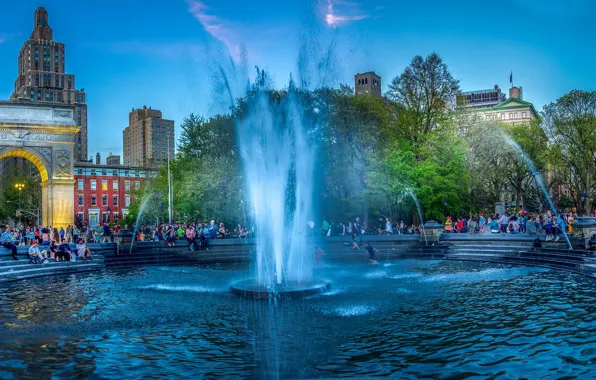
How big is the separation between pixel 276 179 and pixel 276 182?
0.12 meters

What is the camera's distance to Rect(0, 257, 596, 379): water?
8.58 m

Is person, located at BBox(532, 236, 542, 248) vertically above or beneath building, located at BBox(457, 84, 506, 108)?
beneath

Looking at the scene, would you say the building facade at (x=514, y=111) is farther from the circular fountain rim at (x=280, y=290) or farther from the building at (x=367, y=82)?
the circular fountain rim at (x=280, y=290)

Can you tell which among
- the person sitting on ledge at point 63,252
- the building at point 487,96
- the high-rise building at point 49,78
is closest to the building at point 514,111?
the building at point 487,96

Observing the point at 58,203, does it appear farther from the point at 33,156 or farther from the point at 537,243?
the point at 537,243

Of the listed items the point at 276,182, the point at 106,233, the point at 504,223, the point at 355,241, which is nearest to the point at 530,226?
the point at 504,223

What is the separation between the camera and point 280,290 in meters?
15.9

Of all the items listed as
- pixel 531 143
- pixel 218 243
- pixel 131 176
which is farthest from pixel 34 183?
pixel 531 143

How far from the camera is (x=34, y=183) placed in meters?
89.2

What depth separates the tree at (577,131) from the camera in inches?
2051

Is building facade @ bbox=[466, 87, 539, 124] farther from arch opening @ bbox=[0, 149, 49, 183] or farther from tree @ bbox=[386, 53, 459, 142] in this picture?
arch opening @ bbox=[0, 149, 49, 183]

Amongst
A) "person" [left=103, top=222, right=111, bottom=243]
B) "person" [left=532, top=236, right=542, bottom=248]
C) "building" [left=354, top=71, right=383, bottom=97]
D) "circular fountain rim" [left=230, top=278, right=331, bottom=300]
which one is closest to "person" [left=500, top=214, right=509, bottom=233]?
"person" [left=532, top=236, right=542, bottom=248]

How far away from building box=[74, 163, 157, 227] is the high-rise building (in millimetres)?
55142

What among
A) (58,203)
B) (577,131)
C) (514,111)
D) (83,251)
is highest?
(514,111)
